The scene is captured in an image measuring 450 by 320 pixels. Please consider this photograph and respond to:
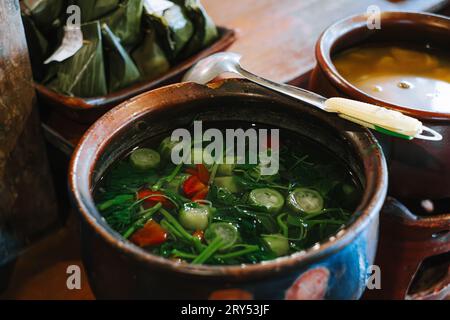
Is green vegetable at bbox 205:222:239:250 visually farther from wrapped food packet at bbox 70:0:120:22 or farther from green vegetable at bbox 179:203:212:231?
wrapped food packet at bbox 70:0:120:22

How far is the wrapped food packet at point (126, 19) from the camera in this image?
230 cm

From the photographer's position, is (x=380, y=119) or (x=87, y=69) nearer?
(x=380, y=119)

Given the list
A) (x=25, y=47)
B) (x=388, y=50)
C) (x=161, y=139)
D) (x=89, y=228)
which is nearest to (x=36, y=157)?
(x=25, y=47)

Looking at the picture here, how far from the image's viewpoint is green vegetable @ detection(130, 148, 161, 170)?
1.63 metres

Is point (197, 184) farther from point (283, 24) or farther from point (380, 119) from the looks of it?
point (283, 24)

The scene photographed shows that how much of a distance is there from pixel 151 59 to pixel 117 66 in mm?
159

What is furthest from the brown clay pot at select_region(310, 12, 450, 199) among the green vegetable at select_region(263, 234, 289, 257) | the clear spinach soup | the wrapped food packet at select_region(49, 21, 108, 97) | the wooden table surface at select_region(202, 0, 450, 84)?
the wrapped food packet at select_region(49, 21, 108, 97)

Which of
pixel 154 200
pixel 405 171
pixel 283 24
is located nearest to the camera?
pixel 154 200

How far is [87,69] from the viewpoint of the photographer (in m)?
2.23

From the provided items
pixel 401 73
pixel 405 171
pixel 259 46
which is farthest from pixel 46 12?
pixel 405 171

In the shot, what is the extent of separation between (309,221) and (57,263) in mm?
1532

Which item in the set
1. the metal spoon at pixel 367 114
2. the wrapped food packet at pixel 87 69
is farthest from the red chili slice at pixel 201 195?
the wrapped food packet at pixel 87 69

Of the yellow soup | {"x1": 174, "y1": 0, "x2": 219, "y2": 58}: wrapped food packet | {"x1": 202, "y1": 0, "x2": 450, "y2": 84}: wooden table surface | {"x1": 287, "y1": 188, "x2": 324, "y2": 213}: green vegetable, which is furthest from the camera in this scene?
{"x1": 202, "y1": 0, "x2": 450, "y2": 84}: wooden table surface

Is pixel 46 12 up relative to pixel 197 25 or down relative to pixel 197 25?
up
